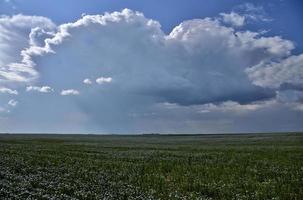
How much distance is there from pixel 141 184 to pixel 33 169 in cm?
807

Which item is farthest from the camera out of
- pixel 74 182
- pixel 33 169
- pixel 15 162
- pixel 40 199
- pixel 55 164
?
pixel 55 164

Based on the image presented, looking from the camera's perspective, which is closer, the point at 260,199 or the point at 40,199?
the point at 40,199

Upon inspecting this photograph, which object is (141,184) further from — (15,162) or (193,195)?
(15,162)

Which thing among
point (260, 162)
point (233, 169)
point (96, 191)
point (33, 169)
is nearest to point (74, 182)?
point (96, 191)

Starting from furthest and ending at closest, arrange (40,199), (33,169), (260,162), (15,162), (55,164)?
1. (260,162)
2. (55,164)
3. (15,162)
4. (33,169)
5. (40,199)

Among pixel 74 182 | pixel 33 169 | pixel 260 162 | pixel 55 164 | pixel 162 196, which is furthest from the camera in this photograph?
pixel 260 162

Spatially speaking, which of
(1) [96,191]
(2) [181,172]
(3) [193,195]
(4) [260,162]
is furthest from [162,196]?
(4) [260,162]

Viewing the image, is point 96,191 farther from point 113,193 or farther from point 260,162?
point 260,162

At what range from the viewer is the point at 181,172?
3278cm

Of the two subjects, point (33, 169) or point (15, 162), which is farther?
point (15, 162)

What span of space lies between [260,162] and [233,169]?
695cm

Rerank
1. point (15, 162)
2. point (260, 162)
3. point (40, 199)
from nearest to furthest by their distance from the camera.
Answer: point (40, 199)
point (15, 162)
point (260, 162)

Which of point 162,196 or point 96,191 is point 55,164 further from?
point 162,196

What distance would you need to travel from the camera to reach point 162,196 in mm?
22688
